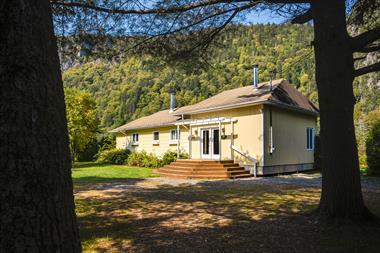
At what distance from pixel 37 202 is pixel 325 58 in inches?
211

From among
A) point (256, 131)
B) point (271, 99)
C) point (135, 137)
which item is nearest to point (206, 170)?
point (256, 131)

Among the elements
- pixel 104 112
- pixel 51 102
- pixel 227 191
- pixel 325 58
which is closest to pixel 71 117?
pixel 227 191

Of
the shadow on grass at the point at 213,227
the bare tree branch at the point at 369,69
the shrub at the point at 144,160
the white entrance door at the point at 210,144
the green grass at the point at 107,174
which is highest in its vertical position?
the bare tree branch at the point at 369,69

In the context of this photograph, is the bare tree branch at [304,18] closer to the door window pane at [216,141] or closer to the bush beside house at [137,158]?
the door window pane at [216,141]

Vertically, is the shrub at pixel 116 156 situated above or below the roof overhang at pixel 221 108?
below

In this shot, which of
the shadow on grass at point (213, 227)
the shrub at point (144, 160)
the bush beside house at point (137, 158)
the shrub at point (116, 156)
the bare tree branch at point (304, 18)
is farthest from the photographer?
the shrub at point (116, 156)

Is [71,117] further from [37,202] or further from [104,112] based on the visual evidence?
[104,112]

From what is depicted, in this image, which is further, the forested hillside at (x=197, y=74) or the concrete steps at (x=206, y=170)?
the concrete steps at (x=206, y=170)

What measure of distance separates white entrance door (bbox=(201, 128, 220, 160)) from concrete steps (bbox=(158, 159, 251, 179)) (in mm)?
1648

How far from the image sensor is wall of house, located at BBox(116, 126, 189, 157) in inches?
837

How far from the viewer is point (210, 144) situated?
61.3ft

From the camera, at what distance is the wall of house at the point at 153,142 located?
69.7 feet

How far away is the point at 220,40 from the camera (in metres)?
8.17

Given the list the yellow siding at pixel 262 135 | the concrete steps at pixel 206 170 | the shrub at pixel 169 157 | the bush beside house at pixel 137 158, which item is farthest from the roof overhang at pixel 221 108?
the concrete steps at pixel 206 170
